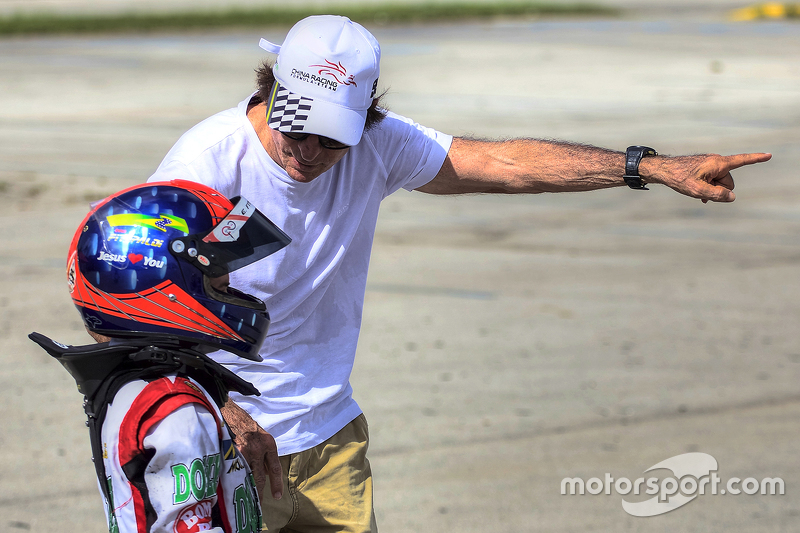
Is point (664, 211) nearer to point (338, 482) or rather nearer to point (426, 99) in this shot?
point (426, 99)

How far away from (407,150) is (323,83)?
58cm

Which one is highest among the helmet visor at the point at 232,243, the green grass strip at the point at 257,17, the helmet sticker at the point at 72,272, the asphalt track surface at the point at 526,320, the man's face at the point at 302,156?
the green grass strip at the point at 257,17

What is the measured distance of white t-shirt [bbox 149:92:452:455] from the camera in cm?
251

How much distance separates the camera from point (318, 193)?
8.60 ft

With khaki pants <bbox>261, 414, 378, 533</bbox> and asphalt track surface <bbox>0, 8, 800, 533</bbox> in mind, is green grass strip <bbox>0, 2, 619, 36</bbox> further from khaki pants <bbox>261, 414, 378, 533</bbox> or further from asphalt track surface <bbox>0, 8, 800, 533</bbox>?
khaki pants <bbox>261, 414, 378, 533</bbox>

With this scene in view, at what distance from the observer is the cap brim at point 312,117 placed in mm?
2363

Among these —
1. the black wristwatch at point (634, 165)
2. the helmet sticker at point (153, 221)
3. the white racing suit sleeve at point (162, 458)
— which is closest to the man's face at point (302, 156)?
the helmet sticker at point (153, 221)

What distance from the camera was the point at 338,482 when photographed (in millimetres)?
2744

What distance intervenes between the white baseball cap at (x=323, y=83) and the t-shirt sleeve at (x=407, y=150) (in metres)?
0.36

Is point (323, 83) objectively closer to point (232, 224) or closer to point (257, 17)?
point (232, 224)

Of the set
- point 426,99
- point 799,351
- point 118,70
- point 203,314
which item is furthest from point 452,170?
point 118,70

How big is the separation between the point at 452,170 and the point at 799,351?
12.0 feet

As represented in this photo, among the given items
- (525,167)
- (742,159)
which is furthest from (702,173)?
(525,167)

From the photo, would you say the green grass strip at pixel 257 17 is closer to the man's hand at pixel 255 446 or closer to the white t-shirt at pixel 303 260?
the white t-shirt at pixel 303 260
